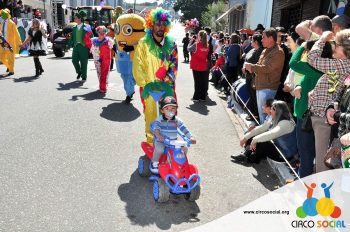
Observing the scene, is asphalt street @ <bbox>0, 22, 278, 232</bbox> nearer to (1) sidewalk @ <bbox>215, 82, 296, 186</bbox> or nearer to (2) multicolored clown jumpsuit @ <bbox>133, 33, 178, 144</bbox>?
(1) sidewalk @ <bbox>215, 82, 296, 186</bbox>

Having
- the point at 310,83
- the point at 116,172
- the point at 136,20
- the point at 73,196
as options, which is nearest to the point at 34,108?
the point at 136,20

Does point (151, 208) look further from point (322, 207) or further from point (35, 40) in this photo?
point (35, 40)

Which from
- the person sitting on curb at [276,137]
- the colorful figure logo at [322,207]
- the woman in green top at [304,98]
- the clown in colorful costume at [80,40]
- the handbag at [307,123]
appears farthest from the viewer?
the clown in colorful costume at [80,40]

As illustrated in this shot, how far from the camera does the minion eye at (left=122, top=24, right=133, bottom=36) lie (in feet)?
30.3

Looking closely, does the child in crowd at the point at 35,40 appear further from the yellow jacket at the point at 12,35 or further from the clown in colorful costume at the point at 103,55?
the clown in colorful costume at the point at 103,55

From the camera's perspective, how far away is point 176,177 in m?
4.35

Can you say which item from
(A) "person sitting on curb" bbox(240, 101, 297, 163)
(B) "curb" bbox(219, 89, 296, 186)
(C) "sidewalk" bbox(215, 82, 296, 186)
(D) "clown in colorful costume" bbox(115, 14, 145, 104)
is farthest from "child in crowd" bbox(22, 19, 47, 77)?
(A) "person sitting on curb" bbox(240, 101, 297, 163)

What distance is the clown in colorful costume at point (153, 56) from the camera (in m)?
5.50

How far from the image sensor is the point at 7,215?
3979 mm

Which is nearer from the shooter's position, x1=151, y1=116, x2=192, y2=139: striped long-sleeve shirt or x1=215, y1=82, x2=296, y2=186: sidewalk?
x1=151, y1=116, x2=192, y2=139: striped long-sleeve shirt

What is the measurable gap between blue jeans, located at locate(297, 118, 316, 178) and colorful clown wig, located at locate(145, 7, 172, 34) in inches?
89.7

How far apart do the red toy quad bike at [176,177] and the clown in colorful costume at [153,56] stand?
3.72ft

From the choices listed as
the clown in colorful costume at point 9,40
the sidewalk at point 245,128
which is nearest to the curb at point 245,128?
the sidewalk at point 245,128

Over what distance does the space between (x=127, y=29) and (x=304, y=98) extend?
561 centimetres
